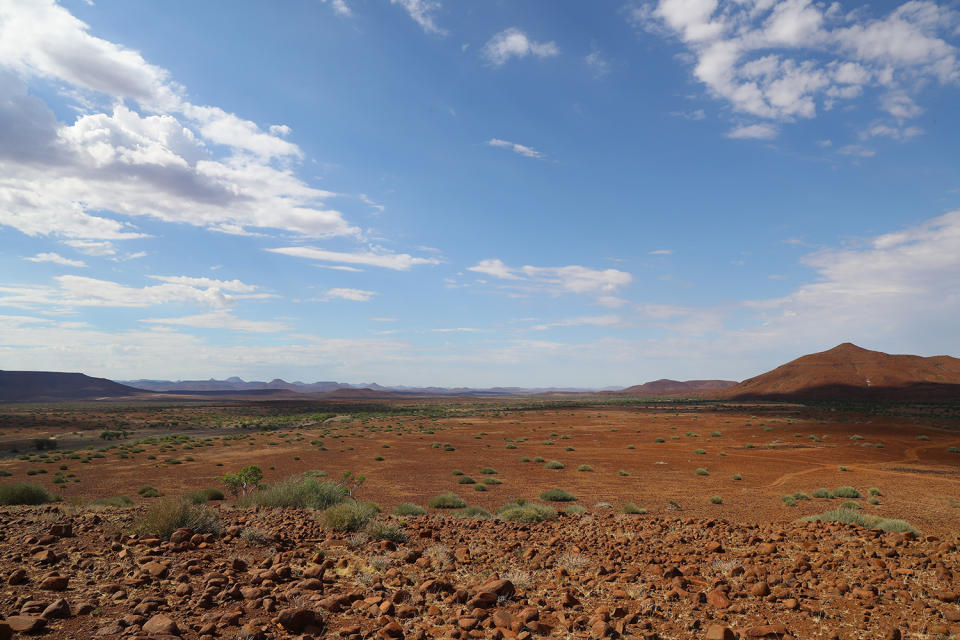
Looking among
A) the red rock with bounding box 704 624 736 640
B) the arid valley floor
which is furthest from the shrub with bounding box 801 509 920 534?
the red rock with bounding box 704 624 736 640

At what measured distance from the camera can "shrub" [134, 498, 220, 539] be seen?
8.55 meters

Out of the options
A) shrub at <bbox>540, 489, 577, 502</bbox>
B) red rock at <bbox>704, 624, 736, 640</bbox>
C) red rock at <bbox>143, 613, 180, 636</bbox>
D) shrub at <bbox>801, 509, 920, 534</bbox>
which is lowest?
shrub at <bbox>540, 489, 577, 502</bbox>

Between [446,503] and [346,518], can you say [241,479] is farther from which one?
[346,518]

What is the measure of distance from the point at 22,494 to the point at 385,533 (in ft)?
39.4

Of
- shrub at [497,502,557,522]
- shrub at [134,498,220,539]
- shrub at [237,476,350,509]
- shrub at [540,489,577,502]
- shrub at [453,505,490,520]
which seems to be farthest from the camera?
shrub at [540,489,577,502]

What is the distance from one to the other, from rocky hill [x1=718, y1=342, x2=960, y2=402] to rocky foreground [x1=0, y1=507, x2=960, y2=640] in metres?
122

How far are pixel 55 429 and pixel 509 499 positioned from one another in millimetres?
67819

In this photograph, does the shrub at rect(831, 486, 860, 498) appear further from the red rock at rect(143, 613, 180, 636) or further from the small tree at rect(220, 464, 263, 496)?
the small tree at rect(220, 464, 263, 496)

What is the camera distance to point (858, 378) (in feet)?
400

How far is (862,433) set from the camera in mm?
44938

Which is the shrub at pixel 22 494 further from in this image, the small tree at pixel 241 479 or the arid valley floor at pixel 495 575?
the small tree at pixel 241 479

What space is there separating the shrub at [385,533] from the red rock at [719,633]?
19.8ft

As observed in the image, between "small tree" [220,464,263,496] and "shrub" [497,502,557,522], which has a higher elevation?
"shrub" [497,502,557,522]

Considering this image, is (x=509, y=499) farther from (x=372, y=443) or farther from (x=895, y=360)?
(x=895, y=360)
